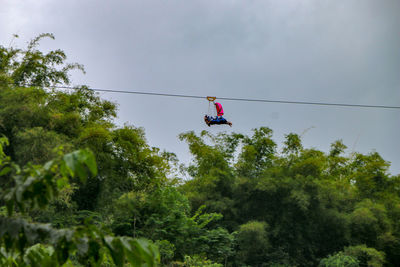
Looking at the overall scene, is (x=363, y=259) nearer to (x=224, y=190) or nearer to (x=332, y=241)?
(x=332, y=241)

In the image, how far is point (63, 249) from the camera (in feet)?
2.97

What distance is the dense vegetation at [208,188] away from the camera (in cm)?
717

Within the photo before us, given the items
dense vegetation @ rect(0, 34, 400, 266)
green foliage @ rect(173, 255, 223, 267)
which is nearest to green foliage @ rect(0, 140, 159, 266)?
dense vegetation @ rect(0, 34, 400, 266)

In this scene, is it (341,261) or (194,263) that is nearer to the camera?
(194,263)

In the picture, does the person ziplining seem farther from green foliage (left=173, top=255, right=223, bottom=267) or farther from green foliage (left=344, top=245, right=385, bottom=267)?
green foliage (left=344, top=245, right=385, bottom=267)

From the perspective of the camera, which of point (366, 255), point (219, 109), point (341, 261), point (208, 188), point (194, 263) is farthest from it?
point (208, 188)

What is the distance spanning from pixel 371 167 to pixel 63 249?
10547mm

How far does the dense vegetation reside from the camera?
7.17 meters

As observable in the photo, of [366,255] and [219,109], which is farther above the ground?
[219,109]

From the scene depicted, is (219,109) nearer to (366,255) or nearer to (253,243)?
(253,243)

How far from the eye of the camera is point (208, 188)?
1024 centimetres

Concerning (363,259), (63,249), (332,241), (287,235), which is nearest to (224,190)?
(287,235)

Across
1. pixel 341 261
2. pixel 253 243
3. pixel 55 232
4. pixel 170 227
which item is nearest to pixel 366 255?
pixel 341 261

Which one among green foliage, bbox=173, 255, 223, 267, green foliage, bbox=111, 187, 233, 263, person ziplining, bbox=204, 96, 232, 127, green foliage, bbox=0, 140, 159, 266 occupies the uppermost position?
person ziplining, bbox=204, 96, 232, 127
